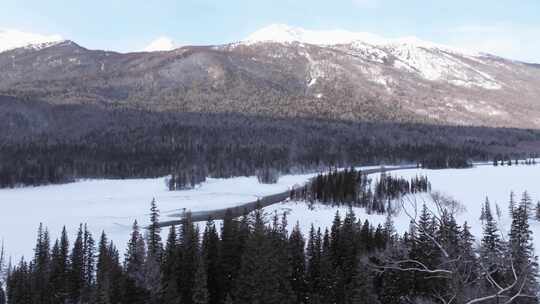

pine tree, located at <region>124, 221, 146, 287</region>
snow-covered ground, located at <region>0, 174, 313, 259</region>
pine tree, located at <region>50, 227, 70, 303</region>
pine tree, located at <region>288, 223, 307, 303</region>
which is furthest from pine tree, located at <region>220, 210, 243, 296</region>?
snow-covered ground, located at <region>0, 174, 313, 259</region>

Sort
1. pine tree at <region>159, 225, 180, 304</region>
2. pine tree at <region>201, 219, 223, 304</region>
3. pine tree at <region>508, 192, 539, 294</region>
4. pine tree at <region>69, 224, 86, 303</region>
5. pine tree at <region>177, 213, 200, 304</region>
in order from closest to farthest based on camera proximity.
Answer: pine tree at <region>508, 192, 539, 294</region>, pine tree at <region>159, 225, 180, 304</region>, pine tree at <region>177, 213, 200, 304</region>, pine tree at <region>201, 219, 223, 304</region>, pine tree at <region>69, 224, 86, 303</region>

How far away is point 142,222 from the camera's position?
96.8m

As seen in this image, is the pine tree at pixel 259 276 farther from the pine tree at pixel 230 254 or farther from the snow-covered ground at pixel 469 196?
the snow-covered ground at pixel 469 196

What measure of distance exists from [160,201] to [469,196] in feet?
242

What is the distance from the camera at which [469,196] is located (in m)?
128

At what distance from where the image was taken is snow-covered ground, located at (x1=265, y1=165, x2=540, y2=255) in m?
95.9

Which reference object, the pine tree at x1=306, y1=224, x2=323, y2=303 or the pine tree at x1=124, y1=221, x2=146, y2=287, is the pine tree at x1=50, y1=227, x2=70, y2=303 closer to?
the pine tree at x1=124, y1=221, x2=146, y2=287

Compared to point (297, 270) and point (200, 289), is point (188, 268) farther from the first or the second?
point (297, 270)

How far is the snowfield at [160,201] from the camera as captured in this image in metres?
91.3

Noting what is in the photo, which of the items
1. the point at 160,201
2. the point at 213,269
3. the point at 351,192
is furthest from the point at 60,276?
the point at 351,192

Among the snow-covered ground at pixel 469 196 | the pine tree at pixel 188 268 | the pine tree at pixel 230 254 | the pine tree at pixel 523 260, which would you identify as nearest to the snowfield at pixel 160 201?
the snow-covered ground at pixel 469 196

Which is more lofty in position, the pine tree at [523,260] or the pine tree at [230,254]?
the pine tree at [523,260]

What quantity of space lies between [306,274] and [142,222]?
55.4 meters

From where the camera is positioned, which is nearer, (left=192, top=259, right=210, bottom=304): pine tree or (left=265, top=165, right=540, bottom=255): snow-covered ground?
(left=192, top=259, right=210, bottom=304): pine tree
